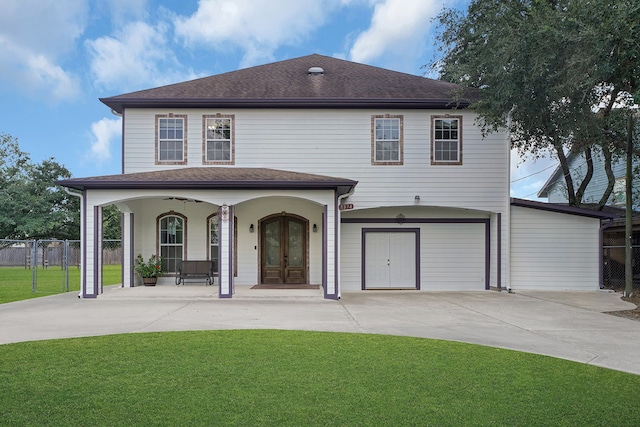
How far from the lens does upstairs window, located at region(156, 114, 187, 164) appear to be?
15.4m

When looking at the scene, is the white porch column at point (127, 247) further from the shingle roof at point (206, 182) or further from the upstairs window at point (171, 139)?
the upstairs window at point (171, 139)

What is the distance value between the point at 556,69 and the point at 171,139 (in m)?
11.2

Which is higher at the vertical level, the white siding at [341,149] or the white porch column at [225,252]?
the white siding at [341,149]

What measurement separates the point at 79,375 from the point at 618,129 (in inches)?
611

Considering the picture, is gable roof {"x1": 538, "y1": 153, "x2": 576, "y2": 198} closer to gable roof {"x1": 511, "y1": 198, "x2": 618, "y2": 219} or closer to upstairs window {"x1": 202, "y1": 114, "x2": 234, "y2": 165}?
gable roof {"x1": 511, "y1": 198, "x2": 618, "y2": 219}

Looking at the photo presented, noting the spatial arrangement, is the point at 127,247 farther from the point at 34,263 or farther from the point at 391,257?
the point at 391,257

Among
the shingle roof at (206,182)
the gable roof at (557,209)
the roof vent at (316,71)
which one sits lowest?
the gable roof at (557,209)

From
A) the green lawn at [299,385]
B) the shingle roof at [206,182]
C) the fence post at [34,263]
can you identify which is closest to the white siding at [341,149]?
the shingle roof at [206,182]

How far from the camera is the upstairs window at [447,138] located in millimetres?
15547

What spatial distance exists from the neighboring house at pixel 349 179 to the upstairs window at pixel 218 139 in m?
0.03

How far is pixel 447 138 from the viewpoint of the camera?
1560cm

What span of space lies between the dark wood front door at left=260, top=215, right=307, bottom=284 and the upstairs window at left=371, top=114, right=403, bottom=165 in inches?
129

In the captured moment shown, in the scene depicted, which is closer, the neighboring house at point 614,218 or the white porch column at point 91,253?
the white porch column at point 91,253

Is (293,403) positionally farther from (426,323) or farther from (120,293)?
(120,293)
